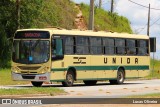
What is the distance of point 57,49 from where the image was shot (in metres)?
35.3

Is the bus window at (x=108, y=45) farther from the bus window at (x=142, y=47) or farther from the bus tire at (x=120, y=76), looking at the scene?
the bus window at (x=142, y=47)

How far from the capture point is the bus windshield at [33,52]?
35.1m

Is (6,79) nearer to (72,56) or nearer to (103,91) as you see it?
(72,56)

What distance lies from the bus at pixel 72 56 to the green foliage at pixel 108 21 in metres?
35.5

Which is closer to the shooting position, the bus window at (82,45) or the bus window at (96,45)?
the bus window at (82,45)

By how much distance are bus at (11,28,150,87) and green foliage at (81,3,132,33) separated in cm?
3551

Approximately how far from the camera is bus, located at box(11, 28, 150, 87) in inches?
1382

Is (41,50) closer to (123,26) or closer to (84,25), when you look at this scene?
(84,25)

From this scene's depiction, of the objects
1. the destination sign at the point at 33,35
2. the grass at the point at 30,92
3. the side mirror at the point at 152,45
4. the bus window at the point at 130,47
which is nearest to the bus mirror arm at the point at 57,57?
the destination sign at the point at 33,35

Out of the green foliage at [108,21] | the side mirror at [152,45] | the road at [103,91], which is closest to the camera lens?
the road at [103,91]

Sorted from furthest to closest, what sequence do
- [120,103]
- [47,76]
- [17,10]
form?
[17,10]
[47,76]
[120,103]

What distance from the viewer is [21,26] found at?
54062mm

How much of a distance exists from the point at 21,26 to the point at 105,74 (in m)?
16.0

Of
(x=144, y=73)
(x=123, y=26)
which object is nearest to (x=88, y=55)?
(x=144, y=73)
